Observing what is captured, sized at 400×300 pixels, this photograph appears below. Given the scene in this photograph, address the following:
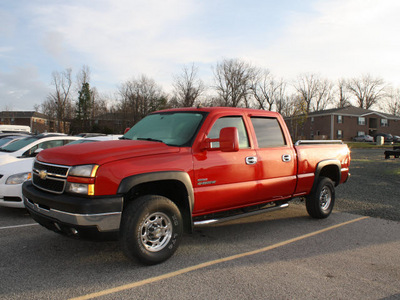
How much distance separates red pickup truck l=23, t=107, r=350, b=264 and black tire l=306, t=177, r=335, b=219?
0.58 metres

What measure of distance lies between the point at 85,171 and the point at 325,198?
15.9ft

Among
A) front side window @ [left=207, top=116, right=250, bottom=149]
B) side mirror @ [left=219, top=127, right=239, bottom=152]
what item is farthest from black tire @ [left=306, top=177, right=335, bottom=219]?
side mirror @ [left=219, top=127, right=239, bottom=152]

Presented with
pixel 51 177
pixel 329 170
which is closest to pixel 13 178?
pixel 51 177

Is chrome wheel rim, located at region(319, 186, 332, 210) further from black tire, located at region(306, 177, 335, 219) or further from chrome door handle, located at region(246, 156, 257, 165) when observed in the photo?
chrome door handle, located at region(246, 156, 257, 165)

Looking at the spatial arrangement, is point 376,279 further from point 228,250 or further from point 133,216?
point 133,216

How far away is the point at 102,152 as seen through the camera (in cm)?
379

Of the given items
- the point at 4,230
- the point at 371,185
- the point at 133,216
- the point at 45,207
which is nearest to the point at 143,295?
the point at 133,216

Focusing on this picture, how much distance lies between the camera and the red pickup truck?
3.59 m

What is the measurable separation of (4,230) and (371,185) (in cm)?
995

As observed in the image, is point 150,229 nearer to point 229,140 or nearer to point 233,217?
point 233,217

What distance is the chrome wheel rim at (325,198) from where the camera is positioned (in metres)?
6.44

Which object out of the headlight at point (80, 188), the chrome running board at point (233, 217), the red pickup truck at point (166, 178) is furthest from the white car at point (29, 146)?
the chrome running board at point (233, 217)

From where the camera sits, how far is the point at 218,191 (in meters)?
4.46

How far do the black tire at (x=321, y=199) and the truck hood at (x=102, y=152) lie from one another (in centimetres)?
328
